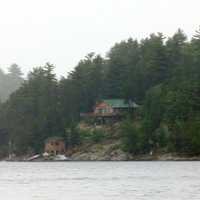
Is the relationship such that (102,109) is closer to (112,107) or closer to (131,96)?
(112,107)

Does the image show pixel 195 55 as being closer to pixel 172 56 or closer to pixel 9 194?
pixel 172 56

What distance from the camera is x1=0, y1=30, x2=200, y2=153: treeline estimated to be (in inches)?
4614

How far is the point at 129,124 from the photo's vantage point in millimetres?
119938

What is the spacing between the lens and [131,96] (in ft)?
445

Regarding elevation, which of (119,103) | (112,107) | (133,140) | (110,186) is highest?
(119,103)

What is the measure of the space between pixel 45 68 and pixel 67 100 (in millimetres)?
15229

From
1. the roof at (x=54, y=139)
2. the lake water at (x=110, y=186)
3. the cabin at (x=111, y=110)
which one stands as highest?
the cabin at (x=111, y=110)

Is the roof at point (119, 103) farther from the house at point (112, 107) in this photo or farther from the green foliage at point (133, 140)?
the green foliage at point (133, 140)

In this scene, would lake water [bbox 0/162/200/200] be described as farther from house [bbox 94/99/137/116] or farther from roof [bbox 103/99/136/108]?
house [bbox 94/99/137/116]

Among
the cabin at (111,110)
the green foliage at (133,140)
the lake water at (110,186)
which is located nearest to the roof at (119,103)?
the cabin at (111,110)

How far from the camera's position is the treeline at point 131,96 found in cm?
11719

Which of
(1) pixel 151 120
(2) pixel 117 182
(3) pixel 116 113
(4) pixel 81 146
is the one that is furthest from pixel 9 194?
(3) pixel 116 113

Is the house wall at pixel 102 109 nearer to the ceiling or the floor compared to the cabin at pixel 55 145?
nearer to the ceiling

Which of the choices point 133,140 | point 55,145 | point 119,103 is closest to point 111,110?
point 119,103
